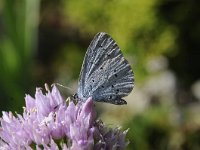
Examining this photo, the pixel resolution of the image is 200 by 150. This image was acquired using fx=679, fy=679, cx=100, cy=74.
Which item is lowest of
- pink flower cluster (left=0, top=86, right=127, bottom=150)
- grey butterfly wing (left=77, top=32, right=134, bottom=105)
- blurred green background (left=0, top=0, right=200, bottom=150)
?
pink flower cluster (left=0, top=86, right=127, bottom=150)

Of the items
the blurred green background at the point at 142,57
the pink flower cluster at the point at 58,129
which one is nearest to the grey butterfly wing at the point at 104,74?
the pink flower cluster at the point at 58,129

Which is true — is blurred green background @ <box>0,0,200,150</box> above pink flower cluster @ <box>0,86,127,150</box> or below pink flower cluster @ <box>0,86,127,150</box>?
above

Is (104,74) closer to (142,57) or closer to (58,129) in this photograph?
(58,129)

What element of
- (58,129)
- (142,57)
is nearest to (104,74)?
(58,129)

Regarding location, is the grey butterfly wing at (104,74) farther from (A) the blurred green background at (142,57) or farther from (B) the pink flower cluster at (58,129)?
(A) the blurred green background at (142,57)

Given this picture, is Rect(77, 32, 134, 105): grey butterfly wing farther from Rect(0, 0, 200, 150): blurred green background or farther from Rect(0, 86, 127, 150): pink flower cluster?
Rect(0, 0, 200, 150): blurred green background

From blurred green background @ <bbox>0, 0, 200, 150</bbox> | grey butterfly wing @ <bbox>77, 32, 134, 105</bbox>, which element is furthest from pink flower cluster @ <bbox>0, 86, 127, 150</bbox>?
blurred green background @ <bbox>0, 0, 200, 150</bbox>

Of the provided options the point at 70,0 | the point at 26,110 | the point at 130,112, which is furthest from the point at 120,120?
the point at 26,110
